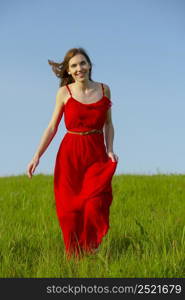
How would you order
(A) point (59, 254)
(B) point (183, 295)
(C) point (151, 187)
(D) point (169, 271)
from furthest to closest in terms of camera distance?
(C) point (151, 187) < (A) point (59, 254) < (D) point (169, 271) < (B) point (183, 295)

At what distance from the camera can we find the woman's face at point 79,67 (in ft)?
13.7

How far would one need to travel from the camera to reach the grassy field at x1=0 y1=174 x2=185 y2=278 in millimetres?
3512

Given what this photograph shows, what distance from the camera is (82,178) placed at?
4.13 meters

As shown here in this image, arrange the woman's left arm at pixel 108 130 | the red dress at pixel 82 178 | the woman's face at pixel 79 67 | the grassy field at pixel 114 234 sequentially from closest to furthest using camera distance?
1. the grassy field at pixel 114 234
2. the red dress at pixel 82 178
3. the woman's face at pixel 79 67
4. the woman's left arm at pixel 108 130

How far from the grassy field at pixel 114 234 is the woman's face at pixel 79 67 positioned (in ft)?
4.83

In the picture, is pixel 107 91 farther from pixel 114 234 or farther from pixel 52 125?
pixel 114 234

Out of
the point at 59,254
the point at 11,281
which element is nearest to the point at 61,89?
the point at 59,254

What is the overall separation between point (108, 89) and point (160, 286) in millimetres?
2042

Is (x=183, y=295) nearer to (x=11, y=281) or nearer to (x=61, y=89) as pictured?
(x=11, y=281)

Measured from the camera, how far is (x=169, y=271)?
3367mm

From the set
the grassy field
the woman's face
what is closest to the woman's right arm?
the woman's face

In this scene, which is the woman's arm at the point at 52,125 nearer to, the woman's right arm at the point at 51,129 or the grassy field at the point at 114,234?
the woman's right arm at the point at 51,129

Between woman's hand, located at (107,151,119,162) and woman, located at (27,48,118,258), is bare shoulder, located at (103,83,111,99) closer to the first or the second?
woman, located at (27,48,118,258)

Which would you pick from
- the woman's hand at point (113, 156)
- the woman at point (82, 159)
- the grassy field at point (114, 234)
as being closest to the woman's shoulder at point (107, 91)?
the woman at point (82, 159)
